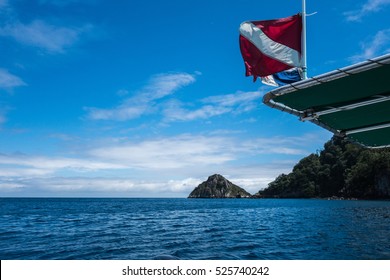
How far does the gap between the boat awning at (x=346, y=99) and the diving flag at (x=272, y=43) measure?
3.83 feet

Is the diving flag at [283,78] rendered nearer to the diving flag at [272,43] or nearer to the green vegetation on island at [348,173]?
the diving flag at [272,43]

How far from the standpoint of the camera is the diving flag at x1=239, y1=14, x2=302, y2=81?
34.2ft

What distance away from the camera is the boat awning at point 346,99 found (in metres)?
8.03

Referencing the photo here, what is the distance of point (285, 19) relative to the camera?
10602mm

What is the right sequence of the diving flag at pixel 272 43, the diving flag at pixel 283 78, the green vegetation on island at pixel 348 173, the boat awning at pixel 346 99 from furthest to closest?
the green vegetation on island at pixel 348 173
the diving flag at pixel 283 78
the diving flag at pixel 272 43
the boat awning at pixel 346 99


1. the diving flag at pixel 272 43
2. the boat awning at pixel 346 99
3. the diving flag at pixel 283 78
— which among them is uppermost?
the diving flag at pixel 272 43

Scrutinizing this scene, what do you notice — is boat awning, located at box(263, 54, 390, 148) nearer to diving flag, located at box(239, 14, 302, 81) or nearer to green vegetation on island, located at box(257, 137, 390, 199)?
diving flag, located at box(239, 14, 302, 81)

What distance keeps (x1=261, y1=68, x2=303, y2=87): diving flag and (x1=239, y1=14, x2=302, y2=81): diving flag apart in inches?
11.8

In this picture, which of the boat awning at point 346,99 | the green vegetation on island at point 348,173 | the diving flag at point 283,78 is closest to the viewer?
the boat awning at point 346,99

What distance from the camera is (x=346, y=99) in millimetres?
9625

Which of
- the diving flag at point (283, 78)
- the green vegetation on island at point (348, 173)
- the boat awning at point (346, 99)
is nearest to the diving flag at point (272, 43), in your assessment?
the diving flag at point (283, 78)

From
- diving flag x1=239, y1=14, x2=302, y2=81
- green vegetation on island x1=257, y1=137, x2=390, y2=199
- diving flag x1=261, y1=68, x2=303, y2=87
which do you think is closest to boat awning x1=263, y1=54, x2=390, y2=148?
diving flag x1=261, y1=68, x2=303, y2=87
